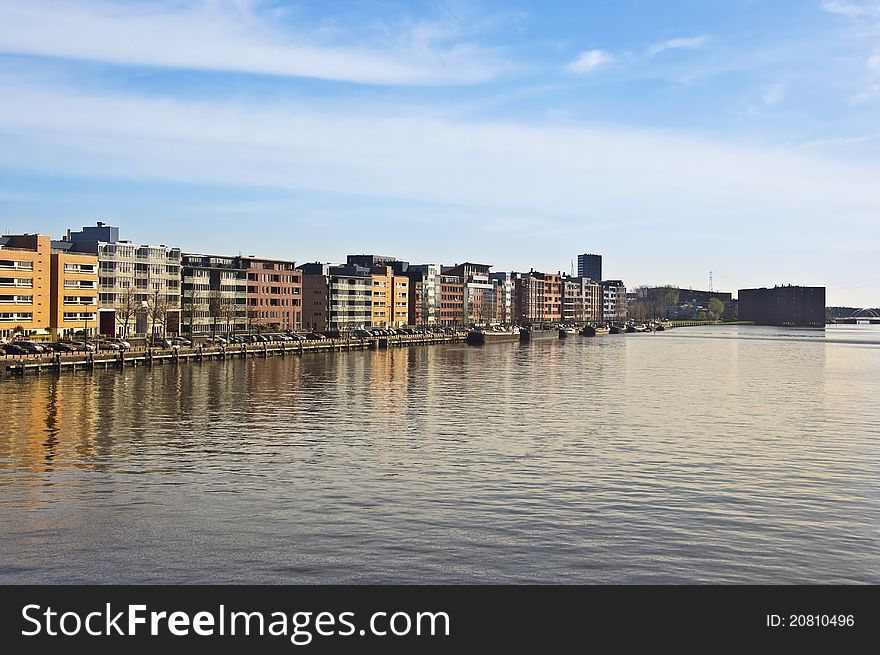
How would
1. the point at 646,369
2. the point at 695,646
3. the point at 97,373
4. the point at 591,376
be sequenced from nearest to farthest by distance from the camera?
the point at 695,646
the point at 97,373
the point at 591,376
the point at 646,369

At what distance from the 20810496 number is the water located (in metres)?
2.77

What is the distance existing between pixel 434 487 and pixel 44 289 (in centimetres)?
10295

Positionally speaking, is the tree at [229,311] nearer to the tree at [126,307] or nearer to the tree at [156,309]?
the tree at [156,309]

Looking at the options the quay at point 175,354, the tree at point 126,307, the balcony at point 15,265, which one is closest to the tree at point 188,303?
the tree at point 126,307

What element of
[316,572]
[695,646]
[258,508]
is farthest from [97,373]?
[695,646]

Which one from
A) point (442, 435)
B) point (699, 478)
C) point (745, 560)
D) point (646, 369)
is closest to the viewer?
point (745, 560)

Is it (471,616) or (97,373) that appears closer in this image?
(471,616)

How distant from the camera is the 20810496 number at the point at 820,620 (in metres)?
21.9

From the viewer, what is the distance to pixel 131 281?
14925 centimetres

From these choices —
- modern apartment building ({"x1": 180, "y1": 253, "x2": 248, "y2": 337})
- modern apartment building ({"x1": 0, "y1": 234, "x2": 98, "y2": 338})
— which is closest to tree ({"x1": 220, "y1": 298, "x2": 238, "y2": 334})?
modern apartment building ({"x1": 180, "y1": 253, "x2": 248, "y2": 337})

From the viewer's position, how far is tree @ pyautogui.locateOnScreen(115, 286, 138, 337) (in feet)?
458

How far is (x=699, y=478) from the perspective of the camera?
1558 inches

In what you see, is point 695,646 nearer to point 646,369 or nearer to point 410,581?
point 410,581

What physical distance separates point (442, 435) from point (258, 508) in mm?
20480
